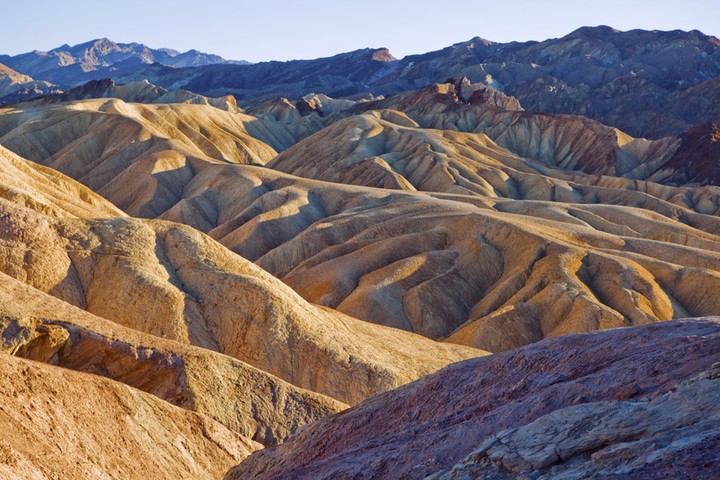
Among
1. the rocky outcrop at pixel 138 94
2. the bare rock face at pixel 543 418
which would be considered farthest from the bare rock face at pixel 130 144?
the bare rock face at pixel 543 418

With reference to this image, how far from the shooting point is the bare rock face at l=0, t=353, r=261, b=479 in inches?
625

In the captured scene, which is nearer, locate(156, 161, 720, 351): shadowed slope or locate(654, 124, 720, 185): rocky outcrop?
locate(156, 161, 720, 351): shadowed slope

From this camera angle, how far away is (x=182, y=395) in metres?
23.2

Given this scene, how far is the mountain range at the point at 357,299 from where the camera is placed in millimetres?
13945

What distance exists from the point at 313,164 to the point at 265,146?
19.6m

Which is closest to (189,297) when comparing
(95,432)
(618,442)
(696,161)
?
(95,432)

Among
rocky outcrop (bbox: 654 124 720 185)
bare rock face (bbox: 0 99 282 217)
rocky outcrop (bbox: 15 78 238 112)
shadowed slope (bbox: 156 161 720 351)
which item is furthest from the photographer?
rocky outcrop (bbox: 15 78 238 112)

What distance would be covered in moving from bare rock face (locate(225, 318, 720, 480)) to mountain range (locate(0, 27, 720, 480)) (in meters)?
0.05

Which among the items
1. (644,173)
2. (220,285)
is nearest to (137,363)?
(220,285)

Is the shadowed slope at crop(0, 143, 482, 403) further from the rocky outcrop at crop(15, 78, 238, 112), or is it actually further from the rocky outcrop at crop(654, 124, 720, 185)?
the rocky outcrop at crop(15, 78, 238, 112)

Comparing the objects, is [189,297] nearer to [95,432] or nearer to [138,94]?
[95,432]

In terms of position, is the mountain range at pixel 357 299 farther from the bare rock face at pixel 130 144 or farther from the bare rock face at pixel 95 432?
the bare rock face at pixel 130 144

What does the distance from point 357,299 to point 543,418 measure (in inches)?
1617

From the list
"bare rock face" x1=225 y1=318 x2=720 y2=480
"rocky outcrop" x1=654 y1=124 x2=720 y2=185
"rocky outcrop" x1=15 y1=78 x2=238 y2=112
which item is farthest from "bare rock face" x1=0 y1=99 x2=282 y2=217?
"bare rock face" x1=225 y1=318 x2=720 y2=480
